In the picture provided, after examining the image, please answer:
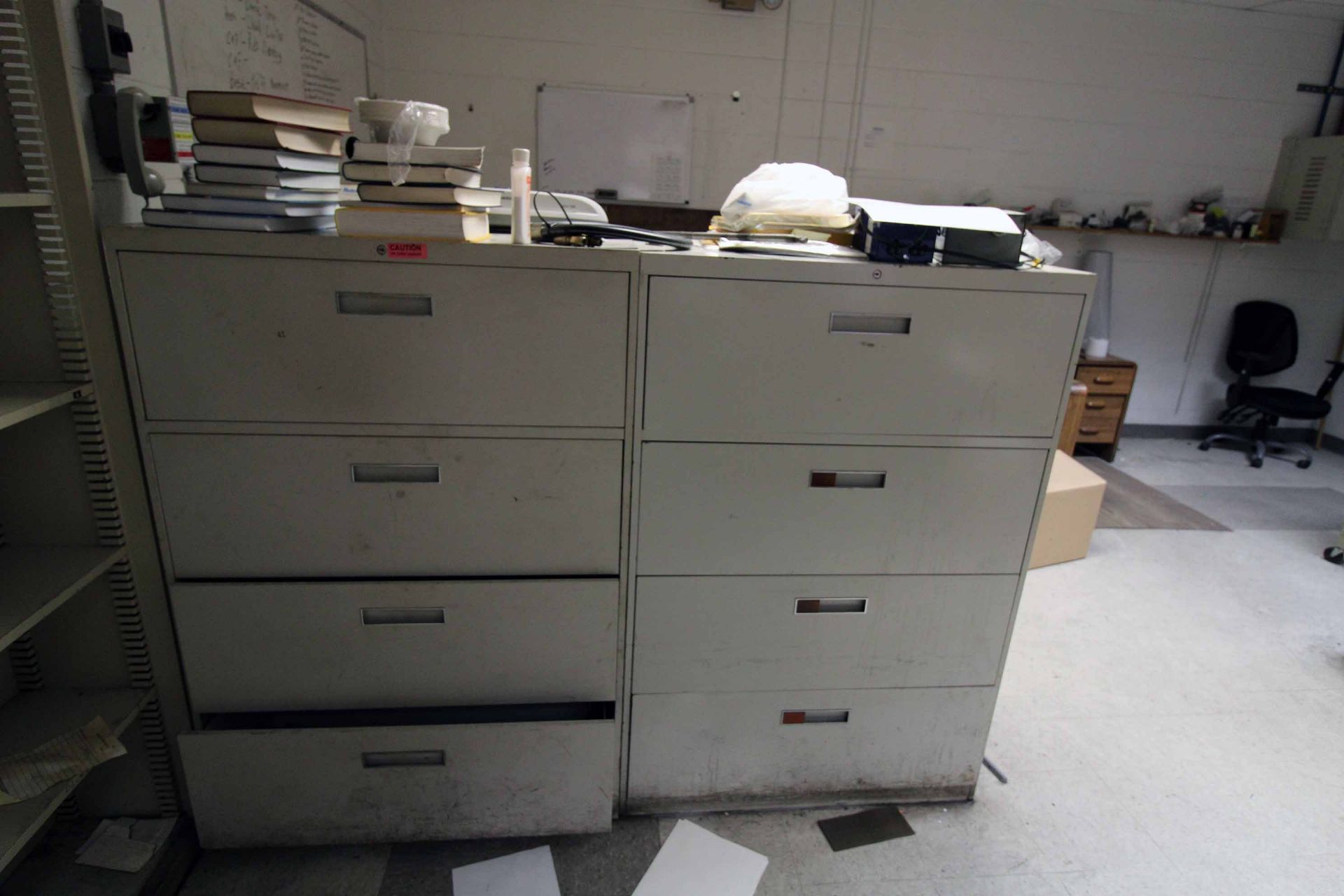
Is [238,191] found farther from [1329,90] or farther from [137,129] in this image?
[1329,90]

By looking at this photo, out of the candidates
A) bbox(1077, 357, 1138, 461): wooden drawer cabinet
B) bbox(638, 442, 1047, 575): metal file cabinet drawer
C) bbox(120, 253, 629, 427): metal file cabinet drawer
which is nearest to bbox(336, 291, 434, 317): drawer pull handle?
bbox(120, 253, 629, 427): metal file cabinet drawer

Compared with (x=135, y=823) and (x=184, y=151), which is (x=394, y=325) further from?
(x=135, y=823)

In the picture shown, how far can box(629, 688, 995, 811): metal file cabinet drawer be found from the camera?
65.6 inches

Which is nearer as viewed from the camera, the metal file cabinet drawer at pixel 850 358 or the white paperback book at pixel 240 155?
the white paperback book at pixel 240 155

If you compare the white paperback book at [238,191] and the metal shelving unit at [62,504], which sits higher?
the white paperback book at [238,191]

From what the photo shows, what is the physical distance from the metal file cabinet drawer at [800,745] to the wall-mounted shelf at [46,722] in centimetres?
105

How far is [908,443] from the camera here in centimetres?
150

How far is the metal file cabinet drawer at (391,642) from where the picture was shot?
1443 millimetres

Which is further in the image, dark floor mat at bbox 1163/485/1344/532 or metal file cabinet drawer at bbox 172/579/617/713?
dark floor mat at bbox 1163/485/1344/532

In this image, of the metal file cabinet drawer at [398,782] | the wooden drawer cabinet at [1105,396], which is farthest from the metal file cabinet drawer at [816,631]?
the wooden drawer cabinet at [1105,396]

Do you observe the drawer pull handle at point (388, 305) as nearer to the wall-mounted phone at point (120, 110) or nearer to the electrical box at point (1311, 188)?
the wall-mounted phone at point (120, 110)

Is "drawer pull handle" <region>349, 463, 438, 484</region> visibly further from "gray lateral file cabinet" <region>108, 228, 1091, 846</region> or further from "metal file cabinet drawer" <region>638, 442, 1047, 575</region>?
"metal file cabinet drawer" <region>638, 442, 1047, 575</region>

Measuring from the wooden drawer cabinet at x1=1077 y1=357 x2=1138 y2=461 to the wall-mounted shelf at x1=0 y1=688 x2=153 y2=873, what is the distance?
471 centimetres

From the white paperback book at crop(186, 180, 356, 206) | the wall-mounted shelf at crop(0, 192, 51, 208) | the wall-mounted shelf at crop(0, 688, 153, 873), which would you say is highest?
the white paperback book at crop(186, 180, 356, 206)
